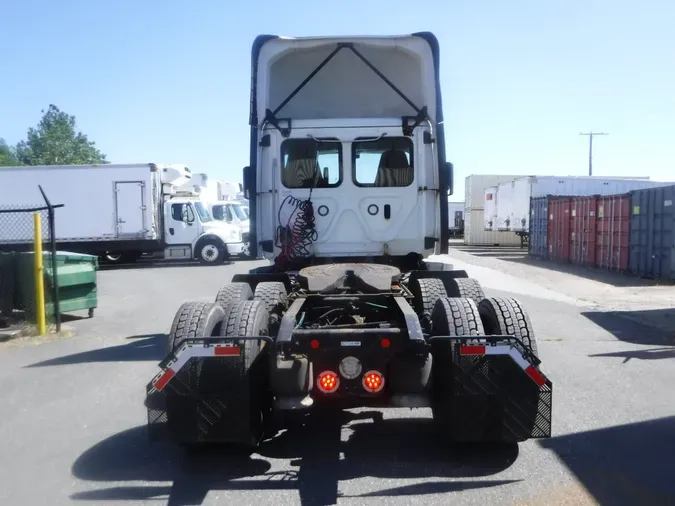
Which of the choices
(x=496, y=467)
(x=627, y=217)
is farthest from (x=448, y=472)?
(x=627, y=217)

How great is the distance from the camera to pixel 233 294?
21.7 ft

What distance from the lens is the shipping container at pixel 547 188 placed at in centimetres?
3141

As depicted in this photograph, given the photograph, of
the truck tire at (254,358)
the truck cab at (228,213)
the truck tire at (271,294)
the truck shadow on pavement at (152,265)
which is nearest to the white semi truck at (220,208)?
the truck cab at (228,213)

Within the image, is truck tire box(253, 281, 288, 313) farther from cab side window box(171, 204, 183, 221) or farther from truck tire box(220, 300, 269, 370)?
cab side window box(171, 204, 183, 221)

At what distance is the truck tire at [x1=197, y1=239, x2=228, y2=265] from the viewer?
80.9 feet

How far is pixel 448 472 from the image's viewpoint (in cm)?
472

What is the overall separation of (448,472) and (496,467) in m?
0.35

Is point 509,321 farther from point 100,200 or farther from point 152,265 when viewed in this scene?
point 152,265

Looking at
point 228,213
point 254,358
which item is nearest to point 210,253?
point 228,213

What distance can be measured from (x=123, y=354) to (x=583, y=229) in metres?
18.8

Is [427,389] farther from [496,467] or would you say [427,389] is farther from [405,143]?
[405,143]

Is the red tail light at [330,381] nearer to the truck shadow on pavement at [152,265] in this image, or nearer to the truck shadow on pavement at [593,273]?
the truck shadow on pavement at [593,273]

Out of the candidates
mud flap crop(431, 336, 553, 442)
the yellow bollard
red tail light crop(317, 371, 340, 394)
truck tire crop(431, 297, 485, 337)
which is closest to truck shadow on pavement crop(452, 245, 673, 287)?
the yellow bollard

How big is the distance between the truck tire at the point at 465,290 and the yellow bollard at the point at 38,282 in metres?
6.50
